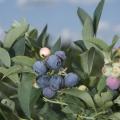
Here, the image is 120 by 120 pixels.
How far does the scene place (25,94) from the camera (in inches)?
33.8

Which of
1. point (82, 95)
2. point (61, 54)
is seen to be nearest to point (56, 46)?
point (61, 54)

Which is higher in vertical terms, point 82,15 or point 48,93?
point 82,15

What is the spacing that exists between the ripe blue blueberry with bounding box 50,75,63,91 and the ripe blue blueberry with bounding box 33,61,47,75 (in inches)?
1.0

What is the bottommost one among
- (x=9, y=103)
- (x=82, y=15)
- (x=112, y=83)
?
(x=9, y=103)

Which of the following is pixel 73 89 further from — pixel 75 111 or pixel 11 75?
pixel 11 75

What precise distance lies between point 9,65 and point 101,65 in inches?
8.5

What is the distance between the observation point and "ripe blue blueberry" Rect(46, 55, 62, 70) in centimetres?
87

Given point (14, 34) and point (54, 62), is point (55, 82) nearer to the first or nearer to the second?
point (54, 62)

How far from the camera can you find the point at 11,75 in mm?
934

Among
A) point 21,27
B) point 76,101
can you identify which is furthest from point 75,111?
point 21,27

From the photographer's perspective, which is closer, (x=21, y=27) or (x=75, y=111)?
(x=75, y=111)

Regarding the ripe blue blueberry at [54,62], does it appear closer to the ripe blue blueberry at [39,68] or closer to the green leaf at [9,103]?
the ripe blue blueberry at [39,68]

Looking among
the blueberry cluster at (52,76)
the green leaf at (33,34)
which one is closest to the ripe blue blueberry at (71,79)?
the blueberry cluster at (52,76)

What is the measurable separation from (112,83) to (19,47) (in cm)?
27
